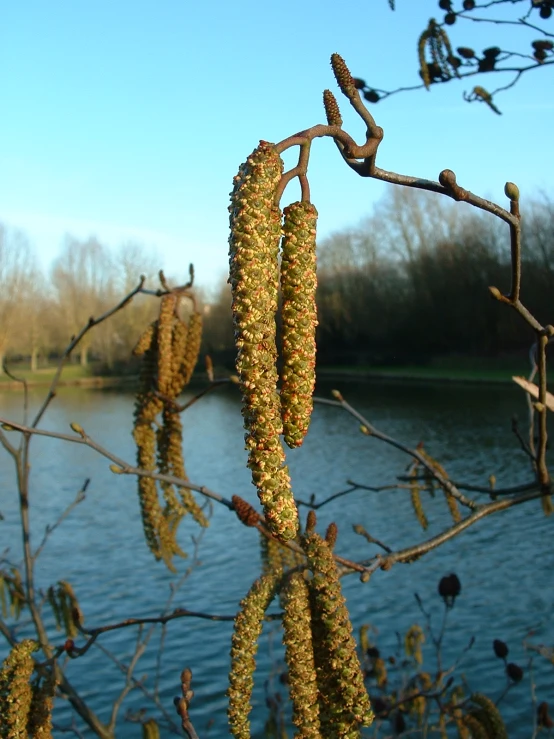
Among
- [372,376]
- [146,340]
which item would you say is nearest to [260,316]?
[146,340]

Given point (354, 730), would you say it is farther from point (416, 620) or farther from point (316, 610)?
point (416, 620)

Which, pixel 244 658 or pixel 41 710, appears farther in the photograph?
pixel 41 710

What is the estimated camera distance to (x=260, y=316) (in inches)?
43.2

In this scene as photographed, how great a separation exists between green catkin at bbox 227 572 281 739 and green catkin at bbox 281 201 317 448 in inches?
21.5

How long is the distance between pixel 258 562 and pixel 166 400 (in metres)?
9.03

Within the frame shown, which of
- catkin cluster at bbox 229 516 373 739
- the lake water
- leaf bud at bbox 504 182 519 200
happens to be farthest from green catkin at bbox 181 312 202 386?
the lake water

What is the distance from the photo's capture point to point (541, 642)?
8.75 meters

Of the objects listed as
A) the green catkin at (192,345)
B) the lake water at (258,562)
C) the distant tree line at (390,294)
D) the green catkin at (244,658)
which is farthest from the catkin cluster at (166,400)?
the distant tree line at (390,294)

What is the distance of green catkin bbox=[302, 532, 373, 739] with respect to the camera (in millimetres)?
1496

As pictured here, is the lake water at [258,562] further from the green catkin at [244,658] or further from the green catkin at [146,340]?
the green catkin at [244,658]

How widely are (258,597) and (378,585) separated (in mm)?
9470

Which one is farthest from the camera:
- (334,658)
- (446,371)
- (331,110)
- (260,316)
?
(446,371)

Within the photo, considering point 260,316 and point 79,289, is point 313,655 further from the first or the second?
point 79,289

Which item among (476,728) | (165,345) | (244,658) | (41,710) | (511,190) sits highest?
(511,190)
